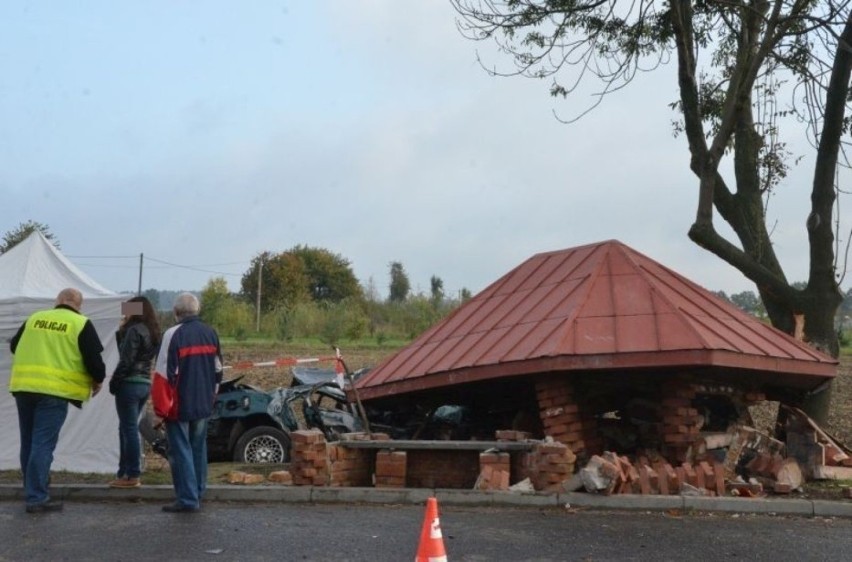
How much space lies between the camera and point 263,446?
13.1 metres

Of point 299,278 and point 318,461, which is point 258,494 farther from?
point 299,278

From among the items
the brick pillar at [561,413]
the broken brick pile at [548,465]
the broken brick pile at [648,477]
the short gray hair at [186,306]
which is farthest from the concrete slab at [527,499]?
the short gray hair at [186,306]

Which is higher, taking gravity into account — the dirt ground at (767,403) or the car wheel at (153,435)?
the dirt ground at (767,403)

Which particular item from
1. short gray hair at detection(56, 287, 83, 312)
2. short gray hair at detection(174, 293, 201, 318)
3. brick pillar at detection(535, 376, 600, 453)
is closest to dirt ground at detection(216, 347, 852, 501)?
brick pillar at detection(535, 376, 600, 453)

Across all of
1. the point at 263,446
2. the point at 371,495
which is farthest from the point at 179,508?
the point at 263,446

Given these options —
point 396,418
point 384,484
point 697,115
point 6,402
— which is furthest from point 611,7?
point 6,402

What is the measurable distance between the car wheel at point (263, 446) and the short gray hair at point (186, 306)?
12.8 feet

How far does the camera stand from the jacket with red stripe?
9.15m

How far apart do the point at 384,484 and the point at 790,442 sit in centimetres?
508

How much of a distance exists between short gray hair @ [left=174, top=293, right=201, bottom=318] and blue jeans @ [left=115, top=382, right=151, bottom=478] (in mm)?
1197

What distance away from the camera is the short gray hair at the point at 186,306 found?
943cm

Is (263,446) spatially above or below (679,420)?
below

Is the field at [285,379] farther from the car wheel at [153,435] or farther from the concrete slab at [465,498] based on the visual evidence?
the concrete slab at [465,498]

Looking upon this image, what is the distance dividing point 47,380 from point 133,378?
1157 mm
